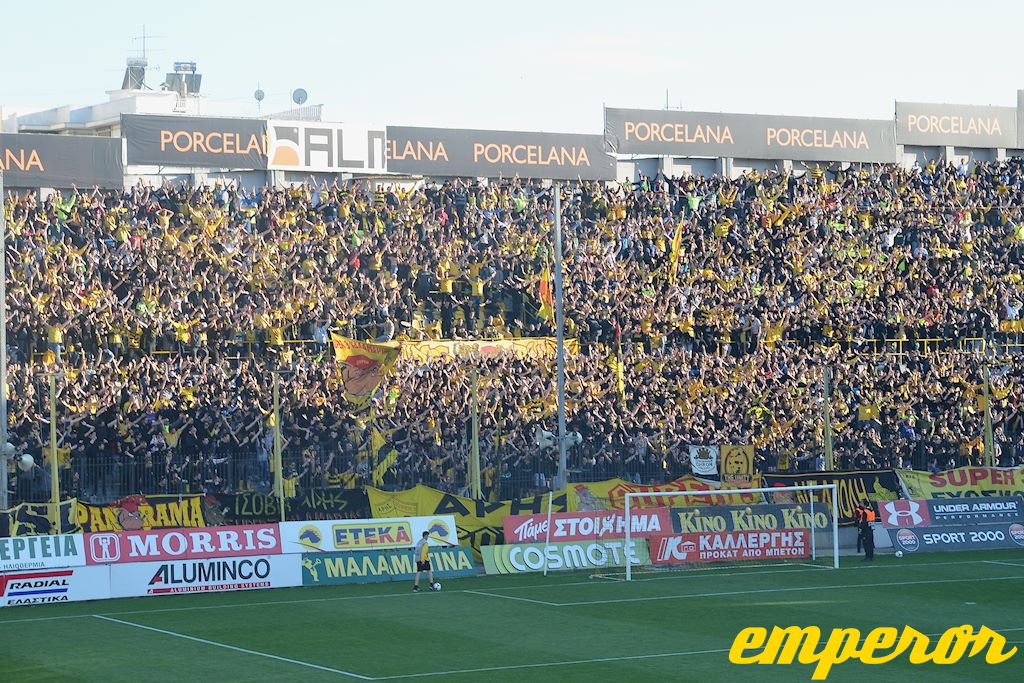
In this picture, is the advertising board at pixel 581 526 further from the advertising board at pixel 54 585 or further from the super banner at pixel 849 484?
the advertising board at pixel 54 585

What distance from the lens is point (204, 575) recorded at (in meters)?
30.0

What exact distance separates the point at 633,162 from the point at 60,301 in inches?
939

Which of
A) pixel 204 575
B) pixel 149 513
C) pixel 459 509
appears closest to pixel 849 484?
pixel 459 509

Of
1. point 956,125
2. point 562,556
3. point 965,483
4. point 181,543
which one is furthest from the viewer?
point 956,125

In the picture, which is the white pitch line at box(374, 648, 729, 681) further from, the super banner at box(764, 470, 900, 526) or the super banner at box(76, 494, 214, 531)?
the super banner at box(764, 470, 900, 526)

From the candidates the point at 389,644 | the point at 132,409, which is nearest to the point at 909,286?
the point at 132,409

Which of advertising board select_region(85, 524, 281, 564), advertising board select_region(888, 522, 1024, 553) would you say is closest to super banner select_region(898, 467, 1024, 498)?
advertising board select_region(888, 522, 1024, 553)

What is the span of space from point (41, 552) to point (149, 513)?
12.0 feet

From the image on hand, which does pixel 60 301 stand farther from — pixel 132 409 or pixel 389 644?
pixel 389 644

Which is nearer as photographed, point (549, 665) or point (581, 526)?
point (549, 665)

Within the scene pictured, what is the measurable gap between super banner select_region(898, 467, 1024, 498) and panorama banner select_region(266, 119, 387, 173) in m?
21.7

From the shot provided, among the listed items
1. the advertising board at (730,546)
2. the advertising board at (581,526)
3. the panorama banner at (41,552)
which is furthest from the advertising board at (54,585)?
the advertising board at (730,546)

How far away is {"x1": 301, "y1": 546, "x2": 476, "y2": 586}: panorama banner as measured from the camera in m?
31.3

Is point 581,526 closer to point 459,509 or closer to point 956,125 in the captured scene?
point 459,509
